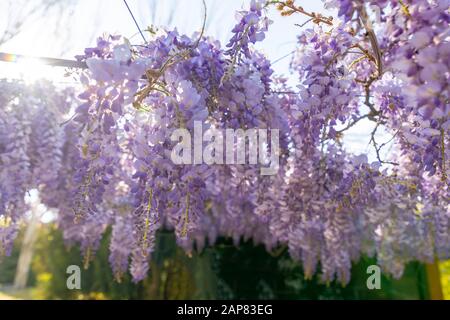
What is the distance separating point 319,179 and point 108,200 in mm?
2974

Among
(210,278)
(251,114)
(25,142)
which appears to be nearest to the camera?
(251,114)

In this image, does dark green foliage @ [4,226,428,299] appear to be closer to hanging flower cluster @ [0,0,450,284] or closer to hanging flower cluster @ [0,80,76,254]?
hanging flower cluster @ [0,80,76,254]

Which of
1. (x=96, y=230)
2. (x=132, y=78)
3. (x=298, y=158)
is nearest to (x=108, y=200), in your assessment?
(x=96, y=230)

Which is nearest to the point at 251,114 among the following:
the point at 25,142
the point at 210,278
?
the point at 25,142

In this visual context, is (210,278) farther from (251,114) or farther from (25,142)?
(251,114)

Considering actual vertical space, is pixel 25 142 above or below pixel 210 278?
above

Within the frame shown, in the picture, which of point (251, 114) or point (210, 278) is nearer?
point (251, 114)

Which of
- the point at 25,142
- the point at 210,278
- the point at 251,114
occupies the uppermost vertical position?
the point at 25,142

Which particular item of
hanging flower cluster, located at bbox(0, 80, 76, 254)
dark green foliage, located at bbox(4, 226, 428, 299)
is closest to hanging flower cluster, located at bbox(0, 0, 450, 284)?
hanging flower cluster, located at bbox(0, 80, 76, 254)

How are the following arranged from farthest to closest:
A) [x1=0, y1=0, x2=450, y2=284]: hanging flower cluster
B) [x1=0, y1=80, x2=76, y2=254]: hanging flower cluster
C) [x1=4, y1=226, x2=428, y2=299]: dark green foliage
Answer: [x1=4, y1=226, x2=428, y2=299]: dark green foliage < [x1=0, y1=80, x2=76, y2=254]: hanging flower cluster < [x1=0, y1=0, x2=450, y2=284]: hanging flower cluster

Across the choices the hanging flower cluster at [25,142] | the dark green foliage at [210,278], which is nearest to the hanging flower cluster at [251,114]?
the hanging flower cluster at [25,142]

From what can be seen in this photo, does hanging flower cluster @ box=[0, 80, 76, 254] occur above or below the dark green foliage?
above

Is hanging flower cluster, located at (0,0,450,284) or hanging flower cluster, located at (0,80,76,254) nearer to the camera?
hanging flower cluster, located at (0,0,450,284)
